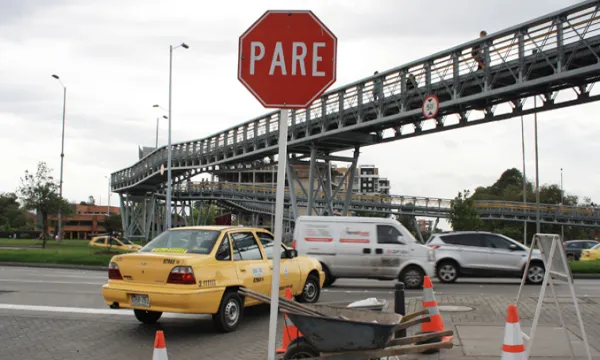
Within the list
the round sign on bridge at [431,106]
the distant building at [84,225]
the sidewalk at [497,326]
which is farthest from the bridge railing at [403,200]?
the distant building at [84,225]

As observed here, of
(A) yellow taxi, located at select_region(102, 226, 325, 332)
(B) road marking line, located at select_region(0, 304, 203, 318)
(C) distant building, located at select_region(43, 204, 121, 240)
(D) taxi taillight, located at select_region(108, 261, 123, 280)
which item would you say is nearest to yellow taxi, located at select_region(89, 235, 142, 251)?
(B) road marking line, located at select_region(0, 304, 203, 318)

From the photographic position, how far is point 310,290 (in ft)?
38.6

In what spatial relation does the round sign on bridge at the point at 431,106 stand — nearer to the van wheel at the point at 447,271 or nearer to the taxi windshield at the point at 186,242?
the van wheel at the point at 447,271

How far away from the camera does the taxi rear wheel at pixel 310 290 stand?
11.6 m

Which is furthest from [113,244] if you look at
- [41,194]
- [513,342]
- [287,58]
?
[513,342]

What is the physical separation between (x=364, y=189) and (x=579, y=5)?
159m

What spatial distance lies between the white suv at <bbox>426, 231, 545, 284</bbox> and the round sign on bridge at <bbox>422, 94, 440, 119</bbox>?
24.0ft

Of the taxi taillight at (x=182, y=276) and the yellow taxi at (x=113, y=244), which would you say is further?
the yellow taxi at (x=113, y=244)

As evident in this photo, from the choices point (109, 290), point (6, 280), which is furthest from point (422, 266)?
point (6, 280)

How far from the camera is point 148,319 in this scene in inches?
374

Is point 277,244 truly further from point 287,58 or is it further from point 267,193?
point 267,193

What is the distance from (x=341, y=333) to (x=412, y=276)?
10759mm

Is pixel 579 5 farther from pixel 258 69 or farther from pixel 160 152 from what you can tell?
pixel 160 152

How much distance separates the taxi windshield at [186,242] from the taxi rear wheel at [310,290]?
2948 mm
